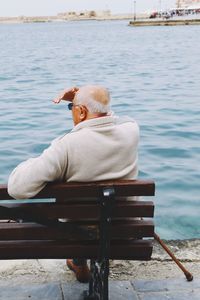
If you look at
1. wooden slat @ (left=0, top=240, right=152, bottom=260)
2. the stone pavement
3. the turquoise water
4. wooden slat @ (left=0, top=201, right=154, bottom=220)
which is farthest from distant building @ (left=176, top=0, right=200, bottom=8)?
wooden slat @ (left=0, top=201, right=154, bottom=220)

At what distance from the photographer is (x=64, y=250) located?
2803 mm

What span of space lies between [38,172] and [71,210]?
250 millimetres

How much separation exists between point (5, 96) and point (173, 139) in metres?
8.16

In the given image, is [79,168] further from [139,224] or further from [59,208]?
[139,224]

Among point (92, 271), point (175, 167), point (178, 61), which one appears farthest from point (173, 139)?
point (178, 61)

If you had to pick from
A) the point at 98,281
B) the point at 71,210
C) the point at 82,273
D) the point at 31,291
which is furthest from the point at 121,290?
the point at 71,210

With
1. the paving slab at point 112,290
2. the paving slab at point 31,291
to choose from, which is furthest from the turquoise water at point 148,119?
the paving slab at point 31,291

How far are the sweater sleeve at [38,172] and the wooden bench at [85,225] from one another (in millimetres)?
42

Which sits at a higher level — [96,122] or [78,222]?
[96,122]

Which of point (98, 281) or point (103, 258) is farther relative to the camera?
point (98, 281)

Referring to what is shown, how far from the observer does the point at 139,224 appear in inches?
108

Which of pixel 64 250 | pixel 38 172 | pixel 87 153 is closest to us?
pixel 38 172

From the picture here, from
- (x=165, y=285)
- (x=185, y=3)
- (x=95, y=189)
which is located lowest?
(x=165, y=285)

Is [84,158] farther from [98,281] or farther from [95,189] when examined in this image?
[98,281]
